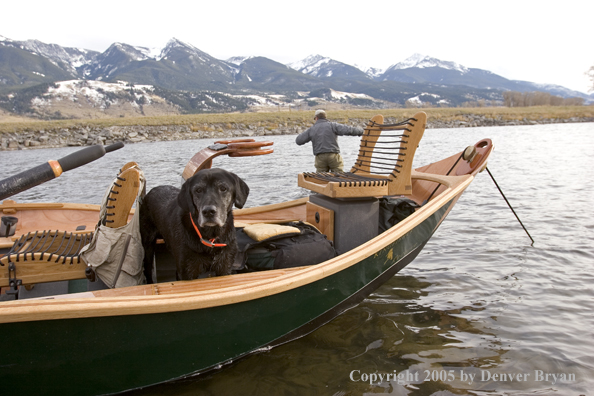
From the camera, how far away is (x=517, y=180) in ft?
43.2

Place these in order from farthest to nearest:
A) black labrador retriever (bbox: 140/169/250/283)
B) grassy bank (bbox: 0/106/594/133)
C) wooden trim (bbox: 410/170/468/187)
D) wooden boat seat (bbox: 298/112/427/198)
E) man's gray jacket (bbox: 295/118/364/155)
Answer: grassy bank (bbox: 0/106/594/133)
man's gray jacket (bbox: 295/118/364/155)
wooden trim (bbox: 410/170/468/187)
wooden boat seat (bbox: 298/112/427/198)
black labrador retriever (bbox: 140/169/250/283)

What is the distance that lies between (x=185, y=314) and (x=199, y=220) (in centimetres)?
73

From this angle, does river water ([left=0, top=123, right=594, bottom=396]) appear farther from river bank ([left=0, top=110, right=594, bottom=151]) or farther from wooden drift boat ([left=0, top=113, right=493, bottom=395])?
river bank ([left=0, top=110, right=594, bottom=151])

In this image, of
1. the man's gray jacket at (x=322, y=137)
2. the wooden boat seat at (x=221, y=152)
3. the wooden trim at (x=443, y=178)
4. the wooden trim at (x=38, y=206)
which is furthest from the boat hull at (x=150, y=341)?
the man's gray jacket at (x=322, y=137)

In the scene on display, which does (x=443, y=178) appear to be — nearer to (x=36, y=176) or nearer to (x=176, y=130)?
(x=36, y=176)

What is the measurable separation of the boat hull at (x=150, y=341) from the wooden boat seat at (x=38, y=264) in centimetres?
111

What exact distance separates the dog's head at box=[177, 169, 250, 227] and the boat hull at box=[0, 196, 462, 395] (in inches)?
28.2

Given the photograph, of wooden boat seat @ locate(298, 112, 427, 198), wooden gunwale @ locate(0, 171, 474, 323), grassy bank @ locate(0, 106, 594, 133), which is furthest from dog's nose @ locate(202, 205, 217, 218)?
grassy bank @ locate(0, 106, 594, 133)

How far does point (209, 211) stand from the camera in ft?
10.7

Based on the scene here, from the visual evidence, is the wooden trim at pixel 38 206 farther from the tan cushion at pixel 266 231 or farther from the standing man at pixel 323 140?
the standing man at pixel 323 140

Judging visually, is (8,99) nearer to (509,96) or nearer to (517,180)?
(509,96)

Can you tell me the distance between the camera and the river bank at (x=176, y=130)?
3288 centimetres

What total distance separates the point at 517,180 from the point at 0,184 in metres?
13.6

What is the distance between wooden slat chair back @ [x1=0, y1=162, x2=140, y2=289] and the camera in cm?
373
